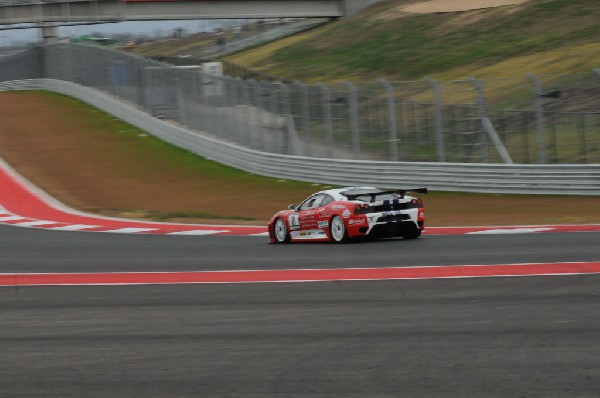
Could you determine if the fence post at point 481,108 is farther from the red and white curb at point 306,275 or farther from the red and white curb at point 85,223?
the red and white curb at point 306,275

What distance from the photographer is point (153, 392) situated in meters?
6.94

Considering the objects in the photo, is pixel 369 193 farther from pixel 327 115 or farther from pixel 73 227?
pixel 327 115

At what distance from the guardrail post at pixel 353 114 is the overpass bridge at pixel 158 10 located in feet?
145

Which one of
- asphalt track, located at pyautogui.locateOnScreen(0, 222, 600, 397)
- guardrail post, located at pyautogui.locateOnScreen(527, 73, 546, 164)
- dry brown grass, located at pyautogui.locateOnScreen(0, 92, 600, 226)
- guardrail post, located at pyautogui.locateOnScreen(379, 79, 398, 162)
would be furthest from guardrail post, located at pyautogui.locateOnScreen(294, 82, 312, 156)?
asphalt track, located at pyautogui.locateOnScreen(0, 222, 600, 397)

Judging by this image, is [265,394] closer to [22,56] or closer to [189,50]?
[22,56]

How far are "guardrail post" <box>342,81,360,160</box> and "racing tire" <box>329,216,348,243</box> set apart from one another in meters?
11.7

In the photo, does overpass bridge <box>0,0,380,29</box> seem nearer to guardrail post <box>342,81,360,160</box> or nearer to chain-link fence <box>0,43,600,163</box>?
chain-link fence <box>0,43,600,163</box>

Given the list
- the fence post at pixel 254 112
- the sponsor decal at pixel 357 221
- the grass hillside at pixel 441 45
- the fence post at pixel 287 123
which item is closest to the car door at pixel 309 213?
the sponsor decal at pixel 357 221

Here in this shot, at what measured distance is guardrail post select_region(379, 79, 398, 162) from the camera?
1106 inches

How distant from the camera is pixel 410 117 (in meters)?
27.8

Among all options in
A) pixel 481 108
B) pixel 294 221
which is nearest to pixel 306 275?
pixel 294 221

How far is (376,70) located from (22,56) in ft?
65.5

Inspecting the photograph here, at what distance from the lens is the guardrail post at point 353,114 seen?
1169 inches

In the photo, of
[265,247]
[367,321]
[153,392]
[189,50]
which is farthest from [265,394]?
[189,50]
